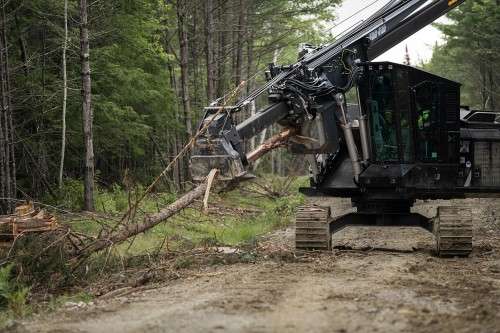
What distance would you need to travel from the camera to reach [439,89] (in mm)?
12539

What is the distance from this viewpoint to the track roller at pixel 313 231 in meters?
12.4

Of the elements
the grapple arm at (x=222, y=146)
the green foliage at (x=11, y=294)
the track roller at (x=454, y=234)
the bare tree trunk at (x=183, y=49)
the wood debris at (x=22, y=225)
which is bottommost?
the green foliage at (x=11, y=294)

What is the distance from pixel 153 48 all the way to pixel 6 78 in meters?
7.53

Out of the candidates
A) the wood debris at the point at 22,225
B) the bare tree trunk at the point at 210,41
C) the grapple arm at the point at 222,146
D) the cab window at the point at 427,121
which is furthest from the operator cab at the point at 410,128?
the bare tree trunk at the point at 210,41

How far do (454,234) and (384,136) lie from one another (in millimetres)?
2049

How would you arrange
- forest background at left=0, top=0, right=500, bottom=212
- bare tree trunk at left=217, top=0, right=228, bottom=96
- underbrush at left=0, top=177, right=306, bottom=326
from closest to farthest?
underbrush at left=0, top=177, right=306, bottom=326 → forest background at left=0, top=0, right=500, bottom=212 → bare tree trunk at left=217, top=0, right=228, bottom=96

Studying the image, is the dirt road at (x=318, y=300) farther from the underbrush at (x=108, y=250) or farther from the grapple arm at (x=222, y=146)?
the grapple arm at (x=222, y=146)

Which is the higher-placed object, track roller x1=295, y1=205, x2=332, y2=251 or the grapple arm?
the grapple arm

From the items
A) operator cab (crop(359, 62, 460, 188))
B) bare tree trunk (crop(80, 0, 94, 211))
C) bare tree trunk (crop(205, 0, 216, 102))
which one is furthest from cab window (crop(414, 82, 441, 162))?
bare tree trunk (crop(205, 0, 216, 102))

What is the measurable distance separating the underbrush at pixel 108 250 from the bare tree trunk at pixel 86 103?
2.16 ft

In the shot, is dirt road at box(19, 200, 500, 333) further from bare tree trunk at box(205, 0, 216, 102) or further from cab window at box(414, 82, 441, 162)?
bare tree trunk at box(205, 0, 216, 102)

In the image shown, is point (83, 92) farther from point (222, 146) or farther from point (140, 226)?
point (222, 146)

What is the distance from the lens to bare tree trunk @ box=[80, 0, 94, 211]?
16.7m

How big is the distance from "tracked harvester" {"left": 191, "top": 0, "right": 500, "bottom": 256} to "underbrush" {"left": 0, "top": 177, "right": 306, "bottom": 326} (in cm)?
220
